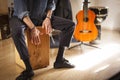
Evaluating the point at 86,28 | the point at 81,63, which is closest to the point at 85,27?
the point at 86,28

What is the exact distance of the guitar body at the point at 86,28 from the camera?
2.99 m

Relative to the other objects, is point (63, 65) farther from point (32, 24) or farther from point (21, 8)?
point (21, 8)

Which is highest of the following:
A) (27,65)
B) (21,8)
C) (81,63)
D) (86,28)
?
(21,8)

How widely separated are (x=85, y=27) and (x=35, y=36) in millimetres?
1097

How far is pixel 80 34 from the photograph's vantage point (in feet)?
9.97

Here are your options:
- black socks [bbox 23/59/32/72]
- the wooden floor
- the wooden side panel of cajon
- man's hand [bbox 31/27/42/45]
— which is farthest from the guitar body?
black socks [bbox 23/59/32/72]

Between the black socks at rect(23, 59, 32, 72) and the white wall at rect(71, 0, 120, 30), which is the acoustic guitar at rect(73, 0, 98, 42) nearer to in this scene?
the white wall at rect(71, 0, 120, 30)

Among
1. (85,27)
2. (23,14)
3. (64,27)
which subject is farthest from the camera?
(85,27)

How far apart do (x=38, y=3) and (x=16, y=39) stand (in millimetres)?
440

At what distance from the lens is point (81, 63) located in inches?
100

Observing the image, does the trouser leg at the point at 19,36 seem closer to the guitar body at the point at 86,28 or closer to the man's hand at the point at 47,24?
the man's hand at the point at 47,24

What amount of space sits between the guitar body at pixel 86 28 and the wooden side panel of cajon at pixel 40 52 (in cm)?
80

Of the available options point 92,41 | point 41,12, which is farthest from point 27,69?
point 92,41

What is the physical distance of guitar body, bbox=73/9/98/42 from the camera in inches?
118
